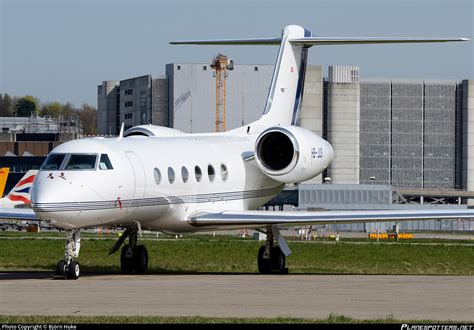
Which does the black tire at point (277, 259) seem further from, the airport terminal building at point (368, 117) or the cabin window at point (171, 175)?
the airport terminal building at point (368, 117)

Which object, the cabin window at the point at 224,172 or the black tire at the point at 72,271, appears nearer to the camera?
the black tire at the point at 72,271

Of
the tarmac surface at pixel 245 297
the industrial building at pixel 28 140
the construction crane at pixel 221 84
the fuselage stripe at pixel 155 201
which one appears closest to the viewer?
the tarmac surface at pixel 245 297

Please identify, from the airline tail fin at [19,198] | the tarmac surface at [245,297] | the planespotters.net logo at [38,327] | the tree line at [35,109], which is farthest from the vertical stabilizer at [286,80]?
the tree line at [35,109]

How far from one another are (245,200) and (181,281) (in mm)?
7470

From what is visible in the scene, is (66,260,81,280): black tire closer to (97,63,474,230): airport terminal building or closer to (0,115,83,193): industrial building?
(97,63,474,230): airport terminal building

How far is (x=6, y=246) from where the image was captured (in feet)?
139

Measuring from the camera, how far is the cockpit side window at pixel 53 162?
22.6 metres

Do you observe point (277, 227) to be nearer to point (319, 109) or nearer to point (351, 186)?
point (351, 186)

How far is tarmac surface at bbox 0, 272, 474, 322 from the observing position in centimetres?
1543

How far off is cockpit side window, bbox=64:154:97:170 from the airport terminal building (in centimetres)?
8620

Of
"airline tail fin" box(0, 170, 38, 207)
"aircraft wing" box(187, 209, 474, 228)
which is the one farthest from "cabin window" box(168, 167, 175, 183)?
"airline tail fin" box(0, 170, 38, 207)

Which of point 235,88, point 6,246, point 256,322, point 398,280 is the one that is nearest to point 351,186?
point 235,88

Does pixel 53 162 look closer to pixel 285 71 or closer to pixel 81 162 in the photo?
pixel 81 162

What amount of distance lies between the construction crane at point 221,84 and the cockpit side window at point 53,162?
85.7 m
